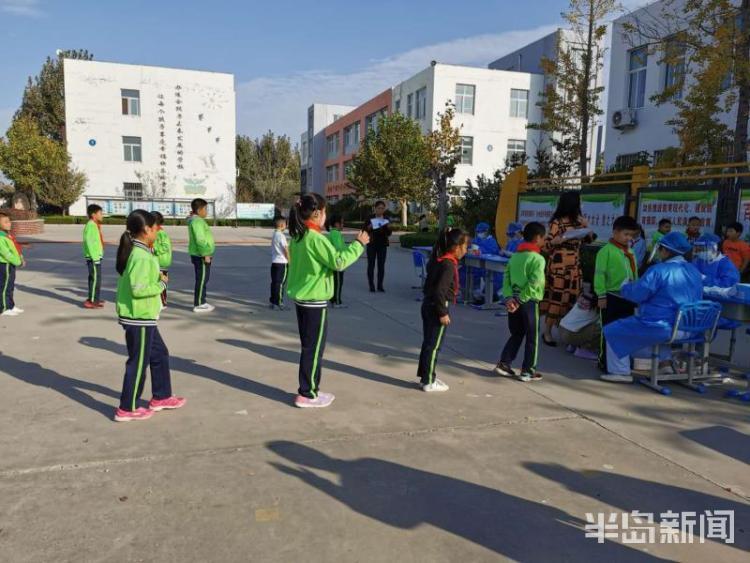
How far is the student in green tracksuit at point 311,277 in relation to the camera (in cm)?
445

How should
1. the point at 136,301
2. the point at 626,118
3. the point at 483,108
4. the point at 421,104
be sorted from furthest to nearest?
the point at 421,104 → the point at 483,108 → the point at 626,118 → the point at 136,301

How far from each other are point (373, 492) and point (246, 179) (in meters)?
63.7

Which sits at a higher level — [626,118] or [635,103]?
[635,103]

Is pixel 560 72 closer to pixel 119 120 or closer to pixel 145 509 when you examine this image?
pixel 145 509

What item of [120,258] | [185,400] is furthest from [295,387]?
[120,258]

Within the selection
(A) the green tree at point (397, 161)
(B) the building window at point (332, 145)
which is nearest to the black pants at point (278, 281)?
(A) the green tree at point (397, 161)

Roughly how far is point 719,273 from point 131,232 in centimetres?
573

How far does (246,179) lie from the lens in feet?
210

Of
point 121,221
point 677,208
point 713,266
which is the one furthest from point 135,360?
point 121,221

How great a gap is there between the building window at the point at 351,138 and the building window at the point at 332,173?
3.52 m

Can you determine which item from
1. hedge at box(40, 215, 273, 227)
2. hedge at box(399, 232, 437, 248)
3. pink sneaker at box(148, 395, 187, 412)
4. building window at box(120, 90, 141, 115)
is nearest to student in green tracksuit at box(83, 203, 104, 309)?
pink sneaker at box(148, 395, 187, 412)

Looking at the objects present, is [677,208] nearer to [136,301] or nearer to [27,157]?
[136,301]

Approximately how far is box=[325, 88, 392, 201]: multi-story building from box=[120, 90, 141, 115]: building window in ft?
54.5

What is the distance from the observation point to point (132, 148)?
141ft
